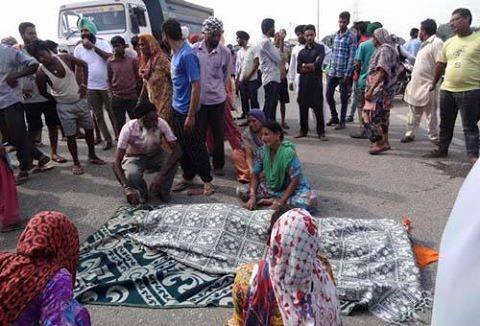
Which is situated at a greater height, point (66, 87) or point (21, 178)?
point (66, 87)

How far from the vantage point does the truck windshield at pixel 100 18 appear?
12.1 metres

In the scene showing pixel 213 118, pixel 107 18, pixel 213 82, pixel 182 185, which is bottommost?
pixel 182 185

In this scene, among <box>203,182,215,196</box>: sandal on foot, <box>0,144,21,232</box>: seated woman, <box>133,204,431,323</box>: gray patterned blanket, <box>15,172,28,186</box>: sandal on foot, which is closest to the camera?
<box>133,204,431,323</box>: gray patterned blanket

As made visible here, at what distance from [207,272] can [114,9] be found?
10942 mm

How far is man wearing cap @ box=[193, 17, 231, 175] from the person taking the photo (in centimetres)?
475

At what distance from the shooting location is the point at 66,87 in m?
5.21

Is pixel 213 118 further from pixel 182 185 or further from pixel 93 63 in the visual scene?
pixel 93 63

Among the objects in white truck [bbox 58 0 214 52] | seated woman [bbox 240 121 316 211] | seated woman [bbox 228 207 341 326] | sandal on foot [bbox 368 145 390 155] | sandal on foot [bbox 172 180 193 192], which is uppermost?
white truck [bbox 58 0 214 52]

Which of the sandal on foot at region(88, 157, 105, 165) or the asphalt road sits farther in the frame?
the sandal on foot at region(88, 157, 105, 165)

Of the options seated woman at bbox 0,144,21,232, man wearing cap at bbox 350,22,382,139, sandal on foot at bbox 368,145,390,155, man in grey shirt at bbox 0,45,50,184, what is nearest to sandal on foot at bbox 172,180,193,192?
seated woman at bbox 0,144,21,232

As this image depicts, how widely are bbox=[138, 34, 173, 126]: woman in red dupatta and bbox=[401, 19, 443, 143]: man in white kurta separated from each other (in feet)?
11.8

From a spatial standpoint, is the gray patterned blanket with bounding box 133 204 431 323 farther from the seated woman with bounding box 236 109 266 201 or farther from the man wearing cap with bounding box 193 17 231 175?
the man wearing cap with bounding box 193 17 231 175

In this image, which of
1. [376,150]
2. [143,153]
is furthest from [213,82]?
[376,150]

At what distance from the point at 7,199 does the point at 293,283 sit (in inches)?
128
